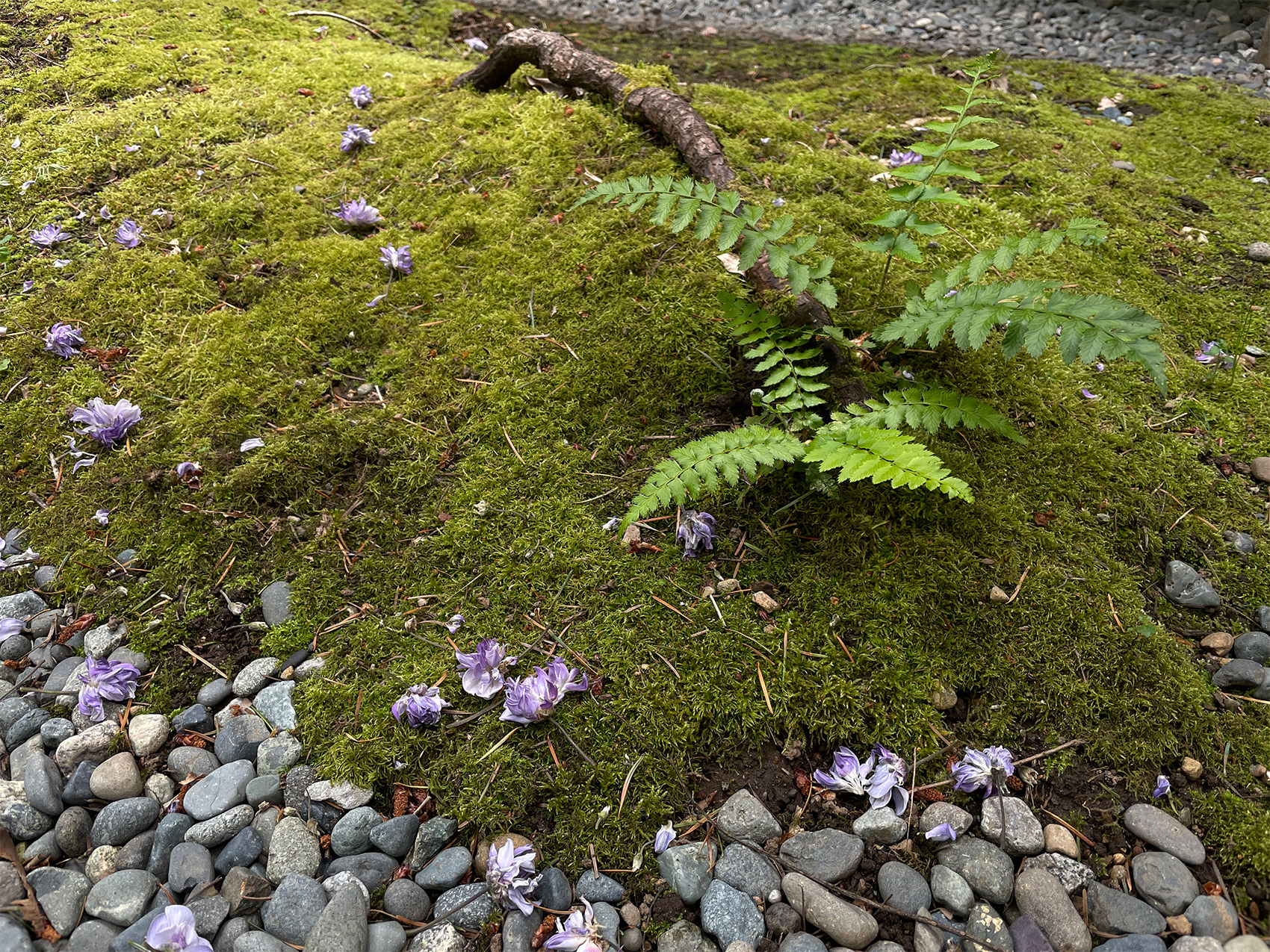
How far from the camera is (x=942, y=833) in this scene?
6.97 ft

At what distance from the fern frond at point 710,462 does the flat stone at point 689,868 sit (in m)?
1.00

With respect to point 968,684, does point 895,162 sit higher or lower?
higher

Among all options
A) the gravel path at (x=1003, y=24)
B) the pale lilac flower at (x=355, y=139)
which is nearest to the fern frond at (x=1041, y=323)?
the pale lilac flower at (x=355, y=139)

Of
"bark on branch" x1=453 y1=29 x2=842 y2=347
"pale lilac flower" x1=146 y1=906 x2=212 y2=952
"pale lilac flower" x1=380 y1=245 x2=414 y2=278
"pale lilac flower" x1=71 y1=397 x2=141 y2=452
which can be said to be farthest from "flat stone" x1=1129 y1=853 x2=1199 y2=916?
"pale lilac flower" x1=71 y1=397 x2=141 y2=452

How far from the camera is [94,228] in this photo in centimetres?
421

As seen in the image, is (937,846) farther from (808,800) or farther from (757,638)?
(757,638)

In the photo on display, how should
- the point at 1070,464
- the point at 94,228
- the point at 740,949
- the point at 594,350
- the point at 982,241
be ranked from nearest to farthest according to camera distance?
the point at 740,949
the point at 1070,464
the point at 594,350
the point at 982,241
the point at 94,228

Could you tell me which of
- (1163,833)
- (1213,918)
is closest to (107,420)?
(1163,833)

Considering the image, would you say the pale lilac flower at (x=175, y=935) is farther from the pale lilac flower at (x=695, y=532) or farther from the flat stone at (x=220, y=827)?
the pale lilac flower at (x=695, y=532)

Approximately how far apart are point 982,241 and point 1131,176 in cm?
165

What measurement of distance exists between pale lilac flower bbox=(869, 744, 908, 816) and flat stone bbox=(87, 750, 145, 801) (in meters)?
2.38

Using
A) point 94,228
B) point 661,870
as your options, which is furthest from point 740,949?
point 94,228

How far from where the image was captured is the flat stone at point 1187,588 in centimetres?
260

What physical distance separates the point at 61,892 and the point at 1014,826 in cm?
281
